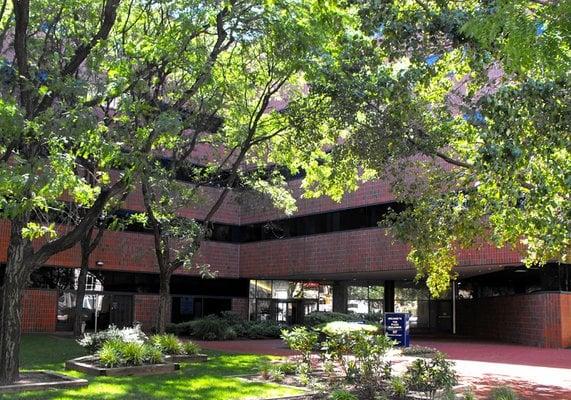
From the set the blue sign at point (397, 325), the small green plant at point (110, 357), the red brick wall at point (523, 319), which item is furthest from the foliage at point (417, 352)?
the small green plant at point (110, 357)

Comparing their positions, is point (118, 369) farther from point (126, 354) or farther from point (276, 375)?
point (276, 375)

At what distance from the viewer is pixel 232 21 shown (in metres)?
13.2

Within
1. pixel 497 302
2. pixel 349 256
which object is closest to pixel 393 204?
pixel 349 256

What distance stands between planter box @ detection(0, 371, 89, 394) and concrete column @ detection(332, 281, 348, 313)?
28.0 meters

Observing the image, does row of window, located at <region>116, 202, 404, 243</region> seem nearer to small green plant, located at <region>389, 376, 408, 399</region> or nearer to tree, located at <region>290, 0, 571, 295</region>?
tree, located at <region>290, 0, 571, 295</region>

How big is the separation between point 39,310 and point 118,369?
1892 centimetres

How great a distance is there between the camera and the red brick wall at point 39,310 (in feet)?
99.6

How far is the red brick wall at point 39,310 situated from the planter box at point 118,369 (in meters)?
17.1

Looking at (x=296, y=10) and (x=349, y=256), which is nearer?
(x=296, y=10)

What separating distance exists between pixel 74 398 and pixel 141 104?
507 cm

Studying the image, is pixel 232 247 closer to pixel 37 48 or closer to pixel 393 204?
pixel 393 204

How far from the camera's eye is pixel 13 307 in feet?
39.1

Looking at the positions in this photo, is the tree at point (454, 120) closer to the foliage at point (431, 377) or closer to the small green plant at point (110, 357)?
the foliage at point (431, 377)

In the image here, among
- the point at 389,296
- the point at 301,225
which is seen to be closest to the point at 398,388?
the point at 301,225
